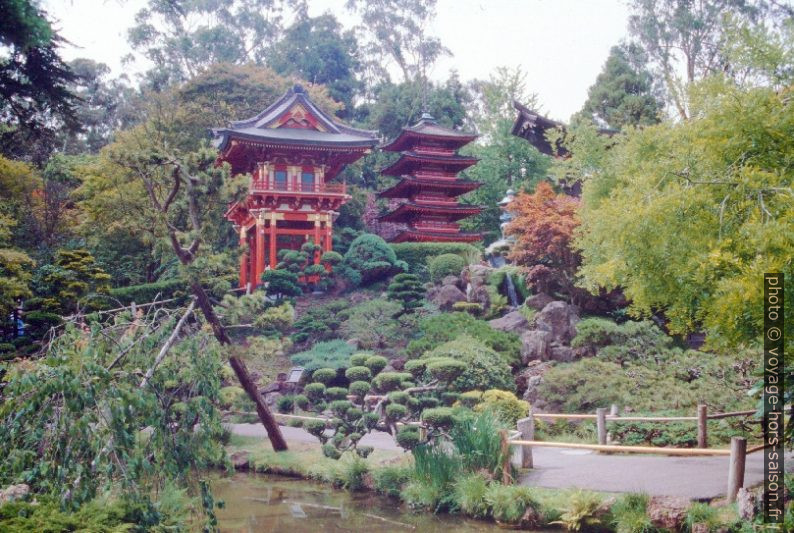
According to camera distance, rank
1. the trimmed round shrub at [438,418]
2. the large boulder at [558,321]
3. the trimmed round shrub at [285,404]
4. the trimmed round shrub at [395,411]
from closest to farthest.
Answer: the trimmed round shrub at [438,418], the trimmed round shrub at [395,411], the trimmed round shrub at [285,404], the large boulder at [558,321]

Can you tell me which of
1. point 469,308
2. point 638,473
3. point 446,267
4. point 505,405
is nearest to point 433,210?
point 446,267

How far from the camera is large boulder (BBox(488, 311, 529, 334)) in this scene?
1691cm

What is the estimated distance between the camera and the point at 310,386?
10992mm

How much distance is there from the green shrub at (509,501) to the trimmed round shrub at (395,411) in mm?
2002

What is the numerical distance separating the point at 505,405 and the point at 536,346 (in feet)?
12.8

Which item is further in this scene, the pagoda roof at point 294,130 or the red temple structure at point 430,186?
the red temple structure at point 430,186

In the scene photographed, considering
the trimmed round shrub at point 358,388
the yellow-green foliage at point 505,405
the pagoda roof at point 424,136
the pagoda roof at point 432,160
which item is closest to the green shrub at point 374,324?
the yellow-green foliage at point 505,405

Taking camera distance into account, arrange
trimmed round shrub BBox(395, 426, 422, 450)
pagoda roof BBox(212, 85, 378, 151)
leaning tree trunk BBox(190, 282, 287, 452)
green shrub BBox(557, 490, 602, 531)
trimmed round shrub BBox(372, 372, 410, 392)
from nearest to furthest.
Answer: green shrub BBox(557, 490, 602, 531), trimmed round shrub BBox(395, 426, 422, 450), leaning tree trunk BBox(190, 282, 287, 452), trimmed round shrub BBox(372, 372, 410, 392), pagoda roof BBox(212, 85, 378, 151)

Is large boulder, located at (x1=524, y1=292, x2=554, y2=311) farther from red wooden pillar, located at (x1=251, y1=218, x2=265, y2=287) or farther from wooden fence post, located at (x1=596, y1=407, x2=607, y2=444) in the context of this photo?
red wooden pillar, located at (x1=251, y1=218, x2=265, y2=287)

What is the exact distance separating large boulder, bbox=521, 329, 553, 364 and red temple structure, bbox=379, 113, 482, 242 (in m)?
9.66

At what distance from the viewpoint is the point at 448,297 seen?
19.4 meters

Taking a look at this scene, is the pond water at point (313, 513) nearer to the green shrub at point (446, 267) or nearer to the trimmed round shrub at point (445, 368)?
the trimmed round shrub at point (445, 368)

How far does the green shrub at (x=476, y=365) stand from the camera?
13.3m

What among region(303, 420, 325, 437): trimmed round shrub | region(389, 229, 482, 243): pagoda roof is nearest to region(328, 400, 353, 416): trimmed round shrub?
region(303, 420, 325, 437): trimmed round shrub
